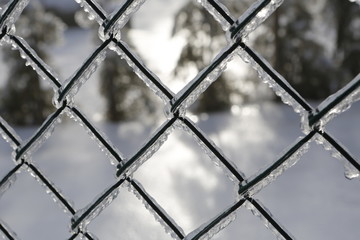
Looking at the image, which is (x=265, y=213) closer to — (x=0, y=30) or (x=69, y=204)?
(x=69, y=204)

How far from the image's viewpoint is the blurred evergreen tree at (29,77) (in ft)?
31.7

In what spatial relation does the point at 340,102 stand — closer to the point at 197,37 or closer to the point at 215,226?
the point at 215,226

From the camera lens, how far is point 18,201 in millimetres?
6570

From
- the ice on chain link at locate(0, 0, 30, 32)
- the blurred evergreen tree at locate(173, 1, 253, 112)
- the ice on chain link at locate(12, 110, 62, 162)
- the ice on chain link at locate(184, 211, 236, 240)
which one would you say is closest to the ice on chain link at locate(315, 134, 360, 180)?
the ice on chain link at locate(184, 211, 236, 240)

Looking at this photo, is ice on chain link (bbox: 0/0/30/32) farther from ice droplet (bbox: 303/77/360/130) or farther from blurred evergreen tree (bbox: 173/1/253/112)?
blurred evergreen tree (bbox: 173/1/253/112)

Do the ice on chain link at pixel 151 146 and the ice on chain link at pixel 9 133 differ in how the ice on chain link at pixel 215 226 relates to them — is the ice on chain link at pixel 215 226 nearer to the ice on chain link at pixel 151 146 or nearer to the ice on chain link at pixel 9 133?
the ice on chain link at pixel 151 146

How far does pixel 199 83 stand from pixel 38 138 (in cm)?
57

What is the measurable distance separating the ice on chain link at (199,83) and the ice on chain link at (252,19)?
3 cm

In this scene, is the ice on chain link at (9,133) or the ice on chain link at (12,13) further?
the ice on chain link at (9,133)

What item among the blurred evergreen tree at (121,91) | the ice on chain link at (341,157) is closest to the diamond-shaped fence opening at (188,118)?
the ice on chain link at (341,157)

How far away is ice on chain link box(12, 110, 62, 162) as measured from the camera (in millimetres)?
1530

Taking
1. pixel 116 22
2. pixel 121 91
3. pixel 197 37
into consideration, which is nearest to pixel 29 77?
pixel 121 91

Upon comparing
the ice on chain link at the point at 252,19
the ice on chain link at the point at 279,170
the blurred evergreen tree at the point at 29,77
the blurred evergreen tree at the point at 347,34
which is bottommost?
the blurred evergreen tree at the point at 347,34

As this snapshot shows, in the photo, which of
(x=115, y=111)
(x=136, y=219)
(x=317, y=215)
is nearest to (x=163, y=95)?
(x=136, y=219)
